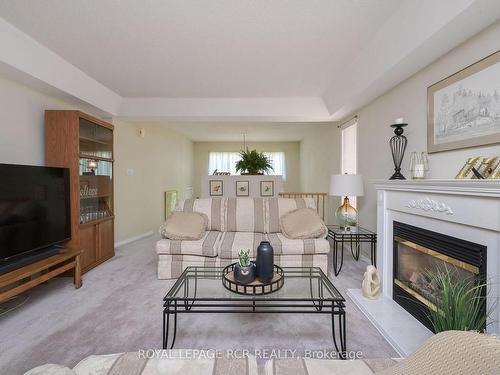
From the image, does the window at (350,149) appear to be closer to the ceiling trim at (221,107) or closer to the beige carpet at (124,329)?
the ceiling trim at (221,107)

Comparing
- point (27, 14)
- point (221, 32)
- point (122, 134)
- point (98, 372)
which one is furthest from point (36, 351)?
point (122, 134)

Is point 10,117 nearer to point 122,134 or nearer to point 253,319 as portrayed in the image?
point 122,134

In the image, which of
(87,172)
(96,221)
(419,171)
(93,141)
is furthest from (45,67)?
(419,171)

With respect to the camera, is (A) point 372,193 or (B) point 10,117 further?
(A) point 372,193

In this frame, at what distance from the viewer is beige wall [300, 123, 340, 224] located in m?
4.82

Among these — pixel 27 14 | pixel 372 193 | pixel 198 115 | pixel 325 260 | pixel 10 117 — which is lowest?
pixel 325 260

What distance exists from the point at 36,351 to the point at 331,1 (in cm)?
313

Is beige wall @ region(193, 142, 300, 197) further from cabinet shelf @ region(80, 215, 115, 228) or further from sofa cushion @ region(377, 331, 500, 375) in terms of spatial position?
sofa cushion @ region(377, 331, 500, 375)

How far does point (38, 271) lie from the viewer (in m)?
2.12

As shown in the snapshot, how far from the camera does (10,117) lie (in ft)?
8.06

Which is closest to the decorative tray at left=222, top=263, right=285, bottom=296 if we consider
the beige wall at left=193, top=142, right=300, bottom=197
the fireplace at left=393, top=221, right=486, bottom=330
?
the fireplace at left=393, top=221, right=486, bottom=330

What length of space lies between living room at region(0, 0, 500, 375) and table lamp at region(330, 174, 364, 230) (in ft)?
0.09

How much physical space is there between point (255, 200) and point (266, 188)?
76.1 inches

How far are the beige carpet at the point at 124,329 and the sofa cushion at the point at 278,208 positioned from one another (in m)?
1.06
